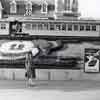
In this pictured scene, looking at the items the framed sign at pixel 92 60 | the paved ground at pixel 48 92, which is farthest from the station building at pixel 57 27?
the paved ground at pixel 48 92

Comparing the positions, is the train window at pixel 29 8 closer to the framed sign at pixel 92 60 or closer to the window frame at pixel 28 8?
the window frame at pixel 28 8

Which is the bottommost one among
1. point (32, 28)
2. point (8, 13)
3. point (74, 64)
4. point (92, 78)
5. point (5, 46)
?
point (92, 78)

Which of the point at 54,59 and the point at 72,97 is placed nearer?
the point at 72,97

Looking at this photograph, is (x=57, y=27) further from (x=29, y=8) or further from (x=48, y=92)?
(x=48, y=92)

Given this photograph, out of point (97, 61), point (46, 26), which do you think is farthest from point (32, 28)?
point (97, 61)

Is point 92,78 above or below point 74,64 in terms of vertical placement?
below

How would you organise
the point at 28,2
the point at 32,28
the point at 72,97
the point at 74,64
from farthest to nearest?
the point at 28,2 < the point at 32,28 < the point at 74,64 < the point at 72,97

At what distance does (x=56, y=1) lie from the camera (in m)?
8.20

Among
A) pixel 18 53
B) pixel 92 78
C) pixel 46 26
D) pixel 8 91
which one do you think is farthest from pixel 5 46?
pixel 92 78

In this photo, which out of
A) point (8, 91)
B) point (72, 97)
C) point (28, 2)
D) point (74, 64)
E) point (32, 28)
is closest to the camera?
point (72, 97)

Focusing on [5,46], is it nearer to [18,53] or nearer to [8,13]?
[18,53]

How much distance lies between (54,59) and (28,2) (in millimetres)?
2669

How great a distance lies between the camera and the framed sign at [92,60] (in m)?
7.40

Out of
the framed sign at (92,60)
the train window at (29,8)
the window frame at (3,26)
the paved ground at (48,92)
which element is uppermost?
the train window at (29,8)
